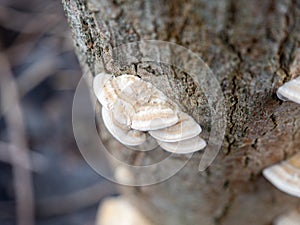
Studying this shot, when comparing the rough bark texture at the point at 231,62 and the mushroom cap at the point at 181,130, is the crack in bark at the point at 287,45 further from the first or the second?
the mushroom cap at the point at 181,130

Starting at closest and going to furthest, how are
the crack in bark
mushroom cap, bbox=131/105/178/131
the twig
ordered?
the crack in bark, mushroom cap, bbox=131/105/178/131, the twig

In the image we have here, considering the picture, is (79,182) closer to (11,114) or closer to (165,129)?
(11,114)

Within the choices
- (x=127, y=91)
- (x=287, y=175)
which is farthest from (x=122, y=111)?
(x=287, y=175)

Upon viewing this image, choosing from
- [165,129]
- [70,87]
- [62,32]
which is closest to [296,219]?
[165,129]

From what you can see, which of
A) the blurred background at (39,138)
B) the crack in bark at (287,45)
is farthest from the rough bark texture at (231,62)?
the blurred background at (39,138)

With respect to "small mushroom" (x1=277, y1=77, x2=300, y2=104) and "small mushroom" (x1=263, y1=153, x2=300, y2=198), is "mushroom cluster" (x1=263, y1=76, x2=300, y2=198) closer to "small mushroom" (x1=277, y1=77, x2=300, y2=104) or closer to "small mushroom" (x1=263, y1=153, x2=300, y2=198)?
"small mushroom" (x1=263, y1=153, x2=300, y2=198)

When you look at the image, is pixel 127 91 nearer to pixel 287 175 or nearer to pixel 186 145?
pixel 186 145

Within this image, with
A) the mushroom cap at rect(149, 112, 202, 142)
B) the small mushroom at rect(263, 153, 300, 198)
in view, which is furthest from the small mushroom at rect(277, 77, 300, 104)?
the small mushroom at rect(263, 153, 300, 198)
